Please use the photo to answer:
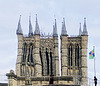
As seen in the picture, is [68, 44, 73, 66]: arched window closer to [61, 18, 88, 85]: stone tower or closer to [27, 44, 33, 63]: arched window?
[61, 18, 88, 85]: stone tower

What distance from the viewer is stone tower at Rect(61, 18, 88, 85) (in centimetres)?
11962

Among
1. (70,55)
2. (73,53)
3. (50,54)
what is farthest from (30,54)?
(73,53)

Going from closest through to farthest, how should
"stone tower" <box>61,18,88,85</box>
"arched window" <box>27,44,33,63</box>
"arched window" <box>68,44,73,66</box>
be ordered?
"stone tower" <box>61,18,88,85</box>
"arched window" <box>68,44,73,66</box>
"arched window" <box>27,44,33,63</box>

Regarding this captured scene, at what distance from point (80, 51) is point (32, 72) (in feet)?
55.7

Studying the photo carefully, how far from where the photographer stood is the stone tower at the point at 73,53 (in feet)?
392

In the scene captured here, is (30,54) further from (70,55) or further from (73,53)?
(73,53)

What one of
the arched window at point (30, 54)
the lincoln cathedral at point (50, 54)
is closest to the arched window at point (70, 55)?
the lincoln cathedral at point (50, 54)

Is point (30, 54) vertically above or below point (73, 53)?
below

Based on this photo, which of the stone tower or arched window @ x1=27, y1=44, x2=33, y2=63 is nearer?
the stone tower

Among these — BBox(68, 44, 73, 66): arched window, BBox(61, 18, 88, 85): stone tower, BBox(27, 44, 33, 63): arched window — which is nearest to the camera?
BBox(61, 18, 88, 85): stone tower

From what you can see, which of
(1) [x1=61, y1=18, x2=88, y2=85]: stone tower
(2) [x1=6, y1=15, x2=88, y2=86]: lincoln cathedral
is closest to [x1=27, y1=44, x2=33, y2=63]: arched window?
(2) [x1=6, y1=15, x2=88, y2=86]: lincoln cathedral

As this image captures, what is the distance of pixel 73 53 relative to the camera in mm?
122562

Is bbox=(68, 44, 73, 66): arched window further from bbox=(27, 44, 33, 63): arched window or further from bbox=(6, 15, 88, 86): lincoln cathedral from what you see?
bbox=(27, 44, 33, 63): arched window

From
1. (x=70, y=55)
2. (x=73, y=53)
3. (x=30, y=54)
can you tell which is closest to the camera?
(x=70, y=55)
